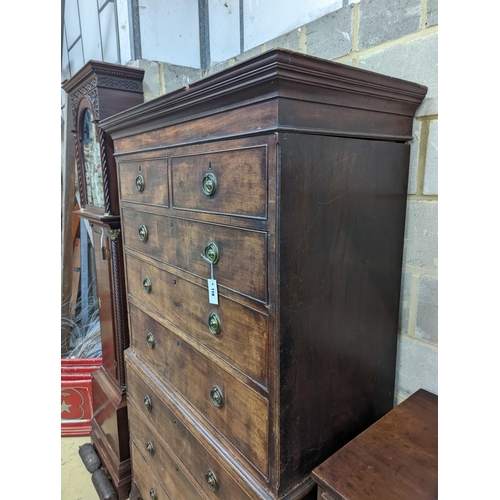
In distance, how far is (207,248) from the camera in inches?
34.3

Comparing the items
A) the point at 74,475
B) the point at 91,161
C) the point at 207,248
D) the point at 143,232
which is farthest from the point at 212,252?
the point at 74,475

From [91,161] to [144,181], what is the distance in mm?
744

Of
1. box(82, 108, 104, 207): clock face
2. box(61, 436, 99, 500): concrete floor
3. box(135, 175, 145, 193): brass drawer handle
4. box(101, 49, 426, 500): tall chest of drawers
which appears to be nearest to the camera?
A: box(101, 49, 426, 500): tall chest of drawers

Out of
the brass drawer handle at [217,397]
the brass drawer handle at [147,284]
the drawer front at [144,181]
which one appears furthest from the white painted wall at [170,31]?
the brass drawer handle at [217,397]

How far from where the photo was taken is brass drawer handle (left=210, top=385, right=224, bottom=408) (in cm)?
93

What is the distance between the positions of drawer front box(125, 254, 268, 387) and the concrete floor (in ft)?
3.72

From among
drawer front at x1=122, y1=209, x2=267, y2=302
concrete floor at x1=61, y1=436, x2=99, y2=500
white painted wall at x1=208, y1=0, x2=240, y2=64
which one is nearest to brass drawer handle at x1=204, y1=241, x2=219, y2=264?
drawer front at x1=122, y1=209, x2=267, y2=302

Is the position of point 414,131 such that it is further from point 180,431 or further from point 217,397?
point 180,431

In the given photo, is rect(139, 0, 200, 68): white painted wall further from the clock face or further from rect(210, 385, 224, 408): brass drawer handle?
rect(210, 385, 224, 408): brass drawer handle

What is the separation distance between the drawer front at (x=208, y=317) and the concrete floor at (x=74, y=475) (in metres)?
1.13
